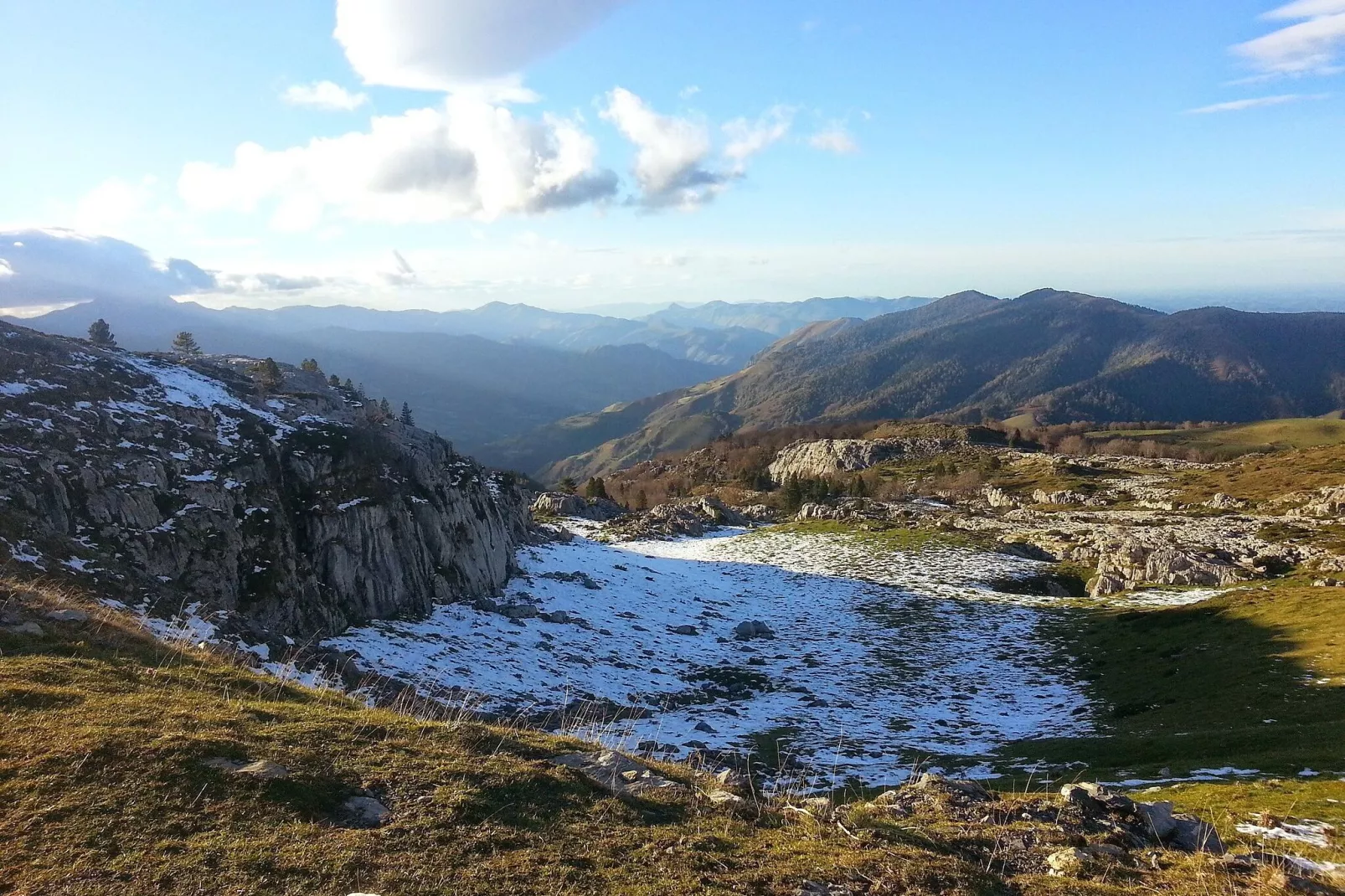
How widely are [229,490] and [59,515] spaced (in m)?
6.96

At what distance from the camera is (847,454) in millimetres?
181625

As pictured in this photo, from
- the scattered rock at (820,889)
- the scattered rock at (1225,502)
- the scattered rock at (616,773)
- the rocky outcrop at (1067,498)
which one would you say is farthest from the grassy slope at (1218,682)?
the rocky outcrop at (1067,498)

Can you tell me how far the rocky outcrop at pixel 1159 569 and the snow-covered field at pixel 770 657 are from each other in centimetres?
636

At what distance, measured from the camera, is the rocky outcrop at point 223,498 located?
92.8 ft

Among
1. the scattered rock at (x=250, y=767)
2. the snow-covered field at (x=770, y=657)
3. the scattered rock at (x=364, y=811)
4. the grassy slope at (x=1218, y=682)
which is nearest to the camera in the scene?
the scattered rock at (x=364, y=811)

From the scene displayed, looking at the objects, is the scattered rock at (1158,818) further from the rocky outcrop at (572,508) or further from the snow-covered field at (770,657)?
the rocky outcrop at (572,508)

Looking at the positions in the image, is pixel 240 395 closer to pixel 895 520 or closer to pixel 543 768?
pixel 543 768

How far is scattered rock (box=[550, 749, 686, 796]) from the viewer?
496 inches

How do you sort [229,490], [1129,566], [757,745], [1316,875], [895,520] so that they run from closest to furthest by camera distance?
1. [1316,875]
2. [757,745]
3. [229,490]
4. [1129,566]
5. [895,520]

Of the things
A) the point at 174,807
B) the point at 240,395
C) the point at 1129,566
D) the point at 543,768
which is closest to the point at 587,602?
the point at 240,395

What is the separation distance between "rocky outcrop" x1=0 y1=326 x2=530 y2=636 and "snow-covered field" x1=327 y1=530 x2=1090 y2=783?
3.69 m

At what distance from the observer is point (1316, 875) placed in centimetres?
1051

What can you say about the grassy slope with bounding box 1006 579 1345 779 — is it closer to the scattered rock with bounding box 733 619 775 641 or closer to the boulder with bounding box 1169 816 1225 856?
the boulder with bounding box 1169 816 1225 856

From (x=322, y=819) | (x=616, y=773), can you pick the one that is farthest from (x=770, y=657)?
(x=322, y=819)
